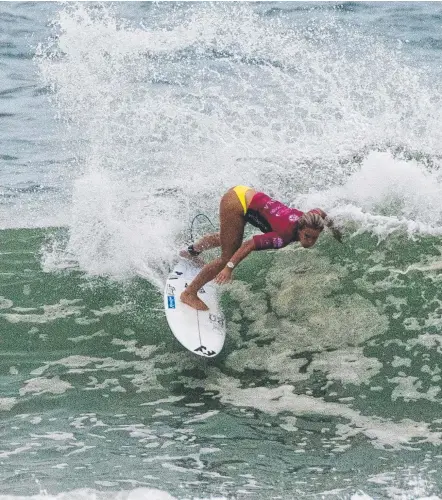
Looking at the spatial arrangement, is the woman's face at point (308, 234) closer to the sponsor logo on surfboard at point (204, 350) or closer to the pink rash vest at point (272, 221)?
the pink rash vest at point (272, 221)

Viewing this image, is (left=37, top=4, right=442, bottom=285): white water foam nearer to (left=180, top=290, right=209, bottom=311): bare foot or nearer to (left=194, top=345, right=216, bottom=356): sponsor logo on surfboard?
(left=180, top=290, right=209, bottom=311): bare foot

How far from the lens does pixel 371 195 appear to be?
418 inches

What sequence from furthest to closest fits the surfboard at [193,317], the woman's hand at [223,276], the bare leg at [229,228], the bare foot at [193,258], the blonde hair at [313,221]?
the bare foot at [193,258] → the bare leg at [229,228] → the surfboard at [193,317] → the woman's hand at [223,276] → the blonde hair at [313,221]

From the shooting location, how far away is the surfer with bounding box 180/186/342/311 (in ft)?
25.6

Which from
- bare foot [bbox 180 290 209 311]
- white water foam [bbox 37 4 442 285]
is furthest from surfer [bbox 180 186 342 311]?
white water foam [bbox 37 4 442 285]

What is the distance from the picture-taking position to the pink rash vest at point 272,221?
7.97 m

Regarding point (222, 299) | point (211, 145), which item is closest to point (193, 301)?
point (222, 299)

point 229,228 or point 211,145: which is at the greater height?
point 211,145

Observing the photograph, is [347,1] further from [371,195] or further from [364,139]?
[371,195]

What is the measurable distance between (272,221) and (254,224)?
33 cm

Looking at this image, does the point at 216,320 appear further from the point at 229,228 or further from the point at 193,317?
the point at 229,228

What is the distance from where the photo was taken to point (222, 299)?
916 centimetres

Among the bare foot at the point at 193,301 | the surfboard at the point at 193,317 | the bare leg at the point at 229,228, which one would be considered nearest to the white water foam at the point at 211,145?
the surfboard at the point at 193,317

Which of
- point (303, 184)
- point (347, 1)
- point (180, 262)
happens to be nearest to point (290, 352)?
point (180, 262)
